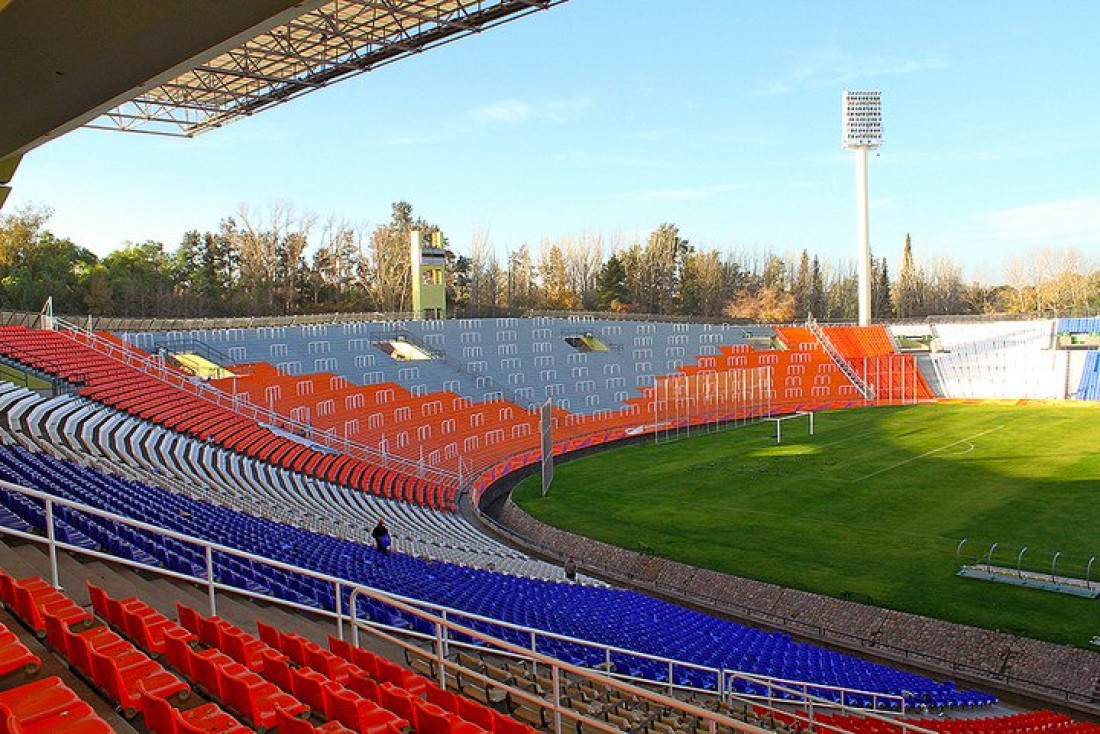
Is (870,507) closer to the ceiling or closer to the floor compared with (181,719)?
closer to the floor

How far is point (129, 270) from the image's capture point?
2244 inches

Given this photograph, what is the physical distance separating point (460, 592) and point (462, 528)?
11.3 metres

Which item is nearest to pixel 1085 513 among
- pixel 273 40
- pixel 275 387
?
pixel 273 40

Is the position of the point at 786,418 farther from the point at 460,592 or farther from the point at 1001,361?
the point at 460,592

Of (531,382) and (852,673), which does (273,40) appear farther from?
(531,382)

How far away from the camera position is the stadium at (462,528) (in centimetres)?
614

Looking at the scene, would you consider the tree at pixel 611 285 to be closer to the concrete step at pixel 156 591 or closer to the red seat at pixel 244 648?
the concrete step at pixel 156 591

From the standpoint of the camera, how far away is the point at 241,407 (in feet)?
99.4

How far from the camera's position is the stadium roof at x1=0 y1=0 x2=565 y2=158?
242 inches

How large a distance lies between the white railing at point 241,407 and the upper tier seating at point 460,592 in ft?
47.6

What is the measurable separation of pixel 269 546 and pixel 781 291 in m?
105

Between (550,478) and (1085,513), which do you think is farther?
(550,478)

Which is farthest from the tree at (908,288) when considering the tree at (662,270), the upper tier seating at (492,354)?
the upper tier seating at (492,354)

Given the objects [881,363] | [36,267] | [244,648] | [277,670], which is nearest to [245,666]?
[277,670]
